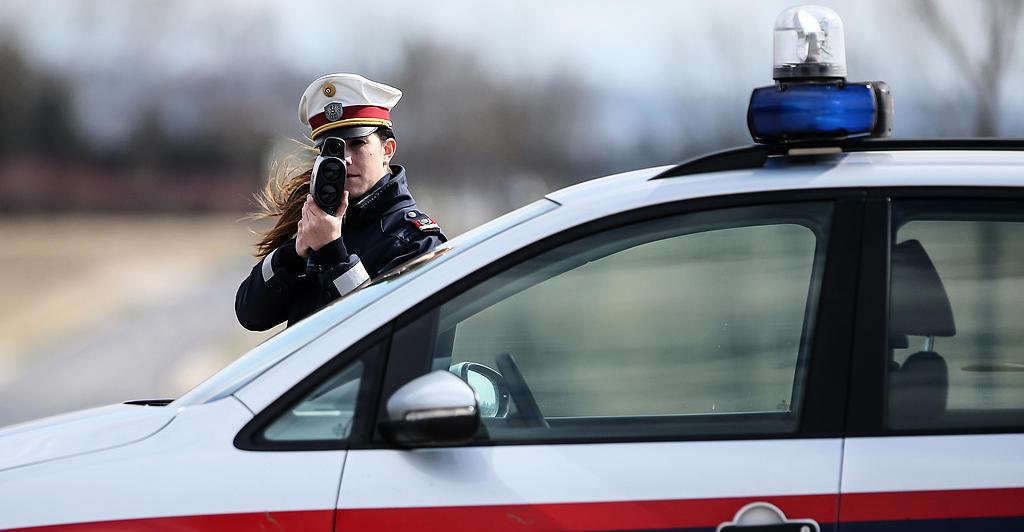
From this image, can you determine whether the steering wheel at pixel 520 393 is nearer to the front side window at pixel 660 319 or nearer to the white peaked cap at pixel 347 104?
the front side window at pixel 660 319

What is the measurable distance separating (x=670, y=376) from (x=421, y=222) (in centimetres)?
136

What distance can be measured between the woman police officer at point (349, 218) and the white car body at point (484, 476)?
115 centimetres

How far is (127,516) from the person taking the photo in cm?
226

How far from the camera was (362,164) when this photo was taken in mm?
3758

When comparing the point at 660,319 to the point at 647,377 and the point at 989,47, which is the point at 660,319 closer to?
the point at 647,377

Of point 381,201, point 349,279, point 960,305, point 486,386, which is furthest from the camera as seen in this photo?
point 381,201

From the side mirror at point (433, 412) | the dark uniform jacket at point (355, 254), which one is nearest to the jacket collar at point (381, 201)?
the dark uniform jacket at point (355, 254)

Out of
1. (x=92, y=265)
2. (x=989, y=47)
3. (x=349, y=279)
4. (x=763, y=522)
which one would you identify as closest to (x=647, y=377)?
(x=763, y=522)

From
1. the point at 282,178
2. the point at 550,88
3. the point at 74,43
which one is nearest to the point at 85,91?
the point at 74,43

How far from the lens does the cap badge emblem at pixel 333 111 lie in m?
3.77

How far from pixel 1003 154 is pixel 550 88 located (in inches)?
1930

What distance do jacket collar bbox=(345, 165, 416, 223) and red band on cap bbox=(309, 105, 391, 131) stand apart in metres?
0.19

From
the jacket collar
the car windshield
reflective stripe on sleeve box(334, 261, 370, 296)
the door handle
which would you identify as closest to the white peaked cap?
the jacket collar

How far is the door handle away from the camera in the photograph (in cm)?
218
